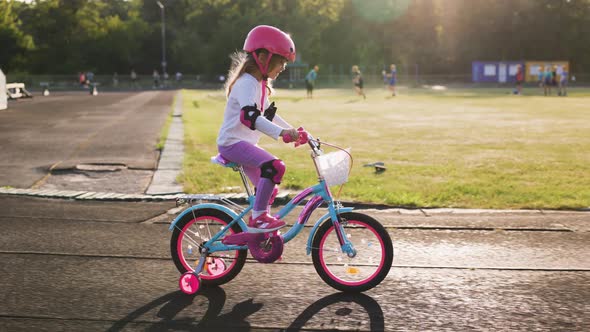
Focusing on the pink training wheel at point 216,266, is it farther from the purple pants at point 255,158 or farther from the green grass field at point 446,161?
the green grass field at point 446,161

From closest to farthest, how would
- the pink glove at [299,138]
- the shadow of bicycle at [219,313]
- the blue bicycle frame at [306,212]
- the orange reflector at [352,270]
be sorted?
the shadow of bicycle at [219,313] < the pink glove at [299,138] < the blue bicycle frame at [306,212] < the orange reflector at [352,270]

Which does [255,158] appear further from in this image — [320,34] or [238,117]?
[320,34]

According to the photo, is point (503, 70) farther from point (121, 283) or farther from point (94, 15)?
point (121, 283)

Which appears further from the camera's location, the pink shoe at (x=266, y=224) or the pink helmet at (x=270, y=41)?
the pink shoe at (x=266, y=224)

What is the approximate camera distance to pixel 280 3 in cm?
9431

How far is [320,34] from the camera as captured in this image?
92.7 metres

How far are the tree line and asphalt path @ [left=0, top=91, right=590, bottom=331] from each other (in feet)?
250

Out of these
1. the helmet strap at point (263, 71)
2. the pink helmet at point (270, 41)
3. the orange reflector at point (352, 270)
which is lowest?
the orange reflector at point (352, 270)

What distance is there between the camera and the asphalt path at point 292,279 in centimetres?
450

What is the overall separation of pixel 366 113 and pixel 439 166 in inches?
618

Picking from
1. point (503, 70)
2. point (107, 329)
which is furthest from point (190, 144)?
point (503, 70)

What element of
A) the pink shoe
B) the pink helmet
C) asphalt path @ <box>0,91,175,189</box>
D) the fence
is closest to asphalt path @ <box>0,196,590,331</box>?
the pink shoe

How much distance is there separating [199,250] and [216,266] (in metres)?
0.20

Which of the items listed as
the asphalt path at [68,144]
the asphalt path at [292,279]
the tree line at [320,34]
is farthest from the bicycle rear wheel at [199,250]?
the tree line at [320,34]
